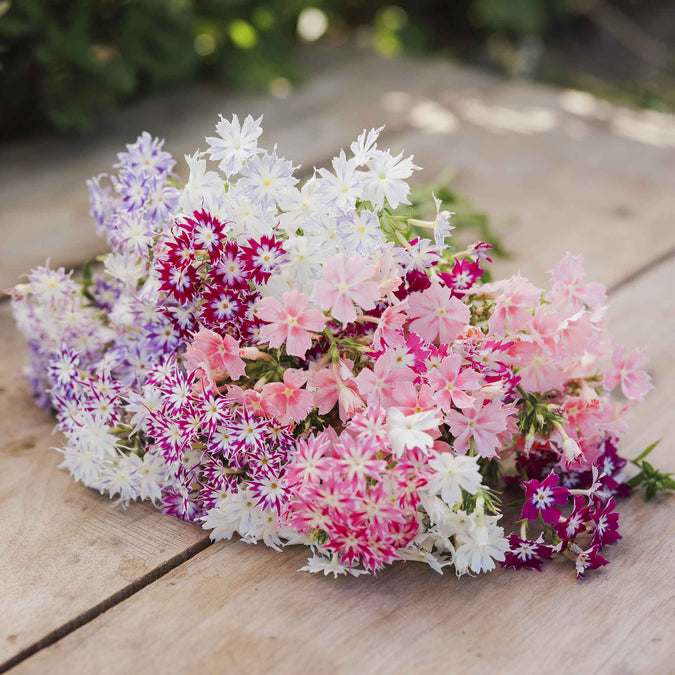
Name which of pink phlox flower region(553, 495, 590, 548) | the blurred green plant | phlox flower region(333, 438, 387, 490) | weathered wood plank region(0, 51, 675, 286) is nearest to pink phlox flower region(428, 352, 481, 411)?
phlox flower region(333, 438, 387, 490)

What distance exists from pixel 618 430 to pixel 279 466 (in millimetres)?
505

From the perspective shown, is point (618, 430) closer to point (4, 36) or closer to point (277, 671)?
point (277, 671)

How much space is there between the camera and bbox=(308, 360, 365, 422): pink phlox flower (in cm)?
107

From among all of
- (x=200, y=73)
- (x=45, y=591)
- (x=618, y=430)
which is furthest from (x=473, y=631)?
(x=200, y=73)

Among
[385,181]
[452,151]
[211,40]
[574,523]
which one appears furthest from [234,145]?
[211,40]

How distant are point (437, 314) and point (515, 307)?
A: 100 millimetres

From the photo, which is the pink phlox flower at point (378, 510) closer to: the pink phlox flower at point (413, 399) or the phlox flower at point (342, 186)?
the pink phlox flower at point (413, 399)

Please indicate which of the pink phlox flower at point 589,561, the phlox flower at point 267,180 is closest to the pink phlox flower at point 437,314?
the phlox flower at point 267,180

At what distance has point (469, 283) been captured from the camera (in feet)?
3.90

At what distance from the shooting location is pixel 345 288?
1028 mm

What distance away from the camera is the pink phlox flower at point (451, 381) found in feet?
3.49

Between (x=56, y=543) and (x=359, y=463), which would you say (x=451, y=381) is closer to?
(x=359, y=463)

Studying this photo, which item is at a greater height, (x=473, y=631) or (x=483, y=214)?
(x=483, y=214)

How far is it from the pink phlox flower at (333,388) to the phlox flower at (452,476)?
12 centimetres
